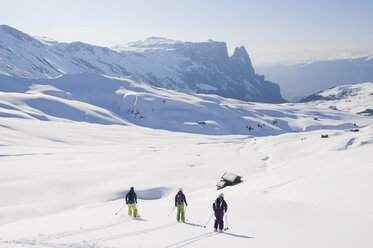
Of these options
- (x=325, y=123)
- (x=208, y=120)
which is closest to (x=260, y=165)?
(x=208, y=120)

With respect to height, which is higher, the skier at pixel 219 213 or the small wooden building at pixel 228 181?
the skier at pixel 219 213

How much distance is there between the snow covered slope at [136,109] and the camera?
381ft

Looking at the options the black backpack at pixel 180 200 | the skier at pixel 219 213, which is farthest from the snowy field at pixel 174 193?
the black backpack at pixel 180 200

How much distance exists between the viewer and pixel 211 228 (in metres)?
14.6

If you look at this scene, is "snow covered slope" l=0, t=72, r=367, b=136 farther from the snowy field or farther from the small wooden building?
the small wooden building

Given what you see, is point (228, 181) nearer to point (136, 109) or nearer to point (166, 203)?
point (166, 203)

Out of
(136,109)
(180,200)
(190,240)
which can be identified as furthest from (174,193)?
(136,109)

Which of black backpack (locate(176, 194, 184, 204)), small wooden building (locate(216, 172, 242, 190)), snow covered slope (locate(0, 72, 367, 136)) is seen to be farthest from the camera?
snow covered slope (locate(0, 72, 367, 136))

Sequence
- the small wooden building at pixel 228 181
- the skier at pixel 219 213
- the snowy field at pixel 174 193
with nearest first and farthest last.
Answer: the snowy field at pixel 174 193
the skier at pixel 219 213
the small wooden building at pixel 228 181

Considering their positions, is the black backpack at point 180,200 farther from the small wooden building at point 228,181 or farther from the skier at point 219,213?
the small wooden building at point 228,181

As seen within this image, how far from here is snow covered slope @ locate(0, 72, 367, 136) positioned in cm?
11619

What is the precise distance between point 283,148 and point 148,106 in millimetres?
91771

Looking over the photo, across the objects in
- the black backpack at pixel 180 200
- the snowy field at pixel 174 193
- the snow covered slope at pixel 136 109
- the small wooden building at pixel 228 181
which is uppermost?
the snow covered slope at pixel 136 109

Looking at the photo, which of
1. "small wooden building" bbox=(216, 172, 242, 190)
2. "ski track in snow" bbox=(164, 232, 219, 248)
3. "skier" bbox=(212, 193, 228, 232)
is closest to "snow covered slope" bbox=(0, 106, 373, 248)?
A: "ski track in snow" bbox=(164, 232, 219, 248)
